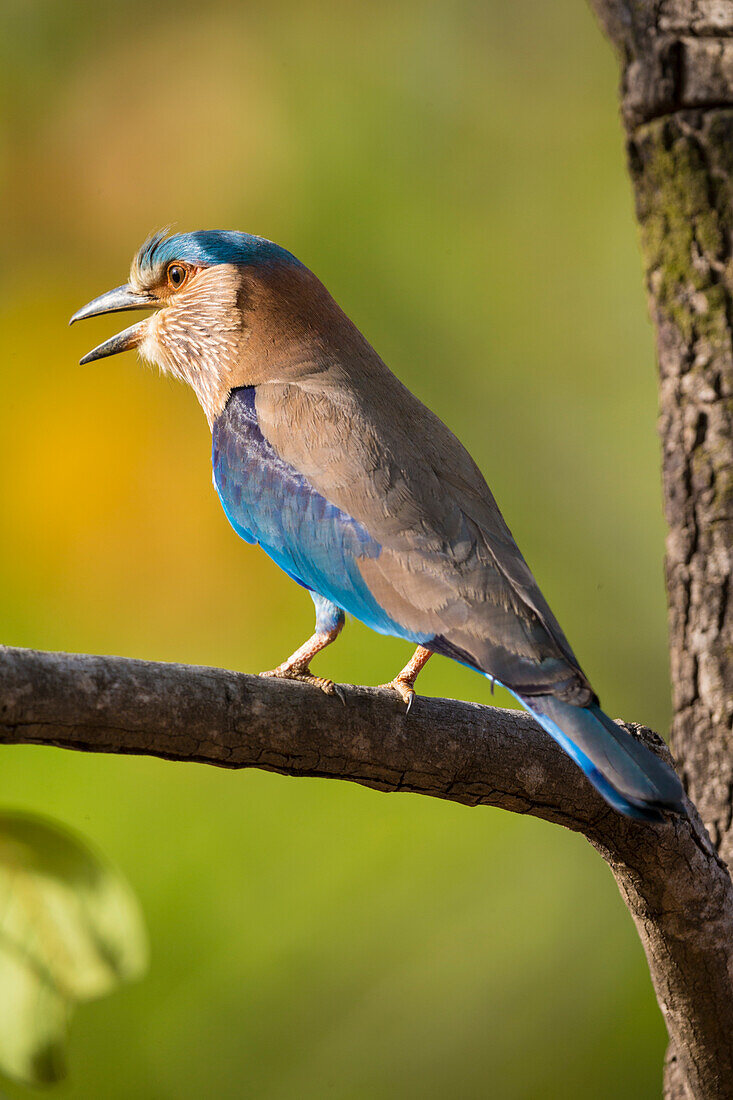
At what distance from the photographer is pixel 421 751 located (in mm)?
1774

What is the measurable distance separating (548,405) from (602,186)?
3.28 ft

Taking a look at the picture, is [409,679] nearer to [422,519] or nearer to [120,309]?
[422,519]

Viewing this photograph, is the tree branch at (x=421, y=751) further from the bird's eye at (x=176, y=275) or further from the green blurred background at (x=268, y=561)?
the green blurred background at (x=268, y=561)

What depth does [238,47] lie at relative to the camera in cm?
476

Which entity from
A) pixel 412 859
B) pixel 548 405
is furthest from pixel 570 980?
pixel 548 405

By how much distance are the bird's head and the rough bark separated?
30.9 inches

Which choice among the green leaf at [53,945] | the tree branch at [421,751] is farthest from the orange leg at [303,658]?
the green leaf at [53,945]

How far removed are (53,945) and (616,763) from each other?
822mm

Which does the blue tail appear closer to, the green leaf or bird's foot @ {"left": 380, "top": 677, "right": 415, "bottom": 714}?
bird's foot @ {"left": 380, "top": 677, "right": 415, "bottom": 714}

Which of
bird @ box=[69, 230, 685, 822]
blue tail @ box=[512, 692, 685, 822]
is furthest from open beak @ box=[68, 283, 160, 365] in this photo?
blue tail @ box=[512, 692, 685, 822]

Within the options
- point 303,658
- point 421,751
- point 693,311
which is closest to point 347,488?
point 303,658

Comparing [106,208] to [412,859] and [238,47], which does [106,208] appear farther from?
[412,859]

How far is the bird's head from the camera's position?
240 cm

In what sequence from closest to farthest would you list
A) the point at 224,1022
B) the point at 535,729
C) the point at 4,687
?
1. the point at 4,687
2. the point at 535,729
3. the point at 224,1022
